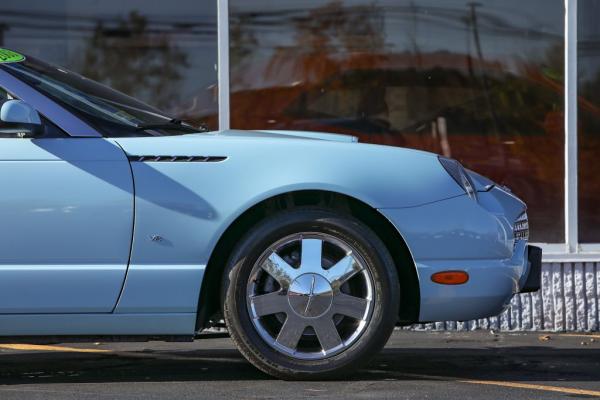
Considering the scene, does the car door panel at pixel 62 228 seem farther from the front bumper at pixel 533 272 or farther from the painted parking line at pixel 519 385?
the front bumper at pixel 533 272

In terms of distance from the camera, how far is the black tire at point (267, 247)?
5781 mm

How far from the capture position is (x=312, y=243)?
19.1 feet

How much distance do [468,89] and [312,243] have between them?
328cm

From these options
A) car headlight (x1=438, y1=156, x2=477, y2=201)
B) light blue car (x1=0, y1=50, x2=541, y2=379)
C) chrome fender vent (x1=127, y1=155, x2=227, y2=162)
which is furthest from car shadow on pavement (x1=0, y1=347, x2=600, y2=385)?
chrome fender vent (x1=127, y1=155, x2=227, y2=162)

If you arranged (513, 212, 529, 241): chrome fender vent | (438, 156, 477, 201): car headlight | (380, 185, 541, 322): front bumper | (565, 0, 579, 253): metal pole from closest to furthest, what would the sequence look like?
1. (380, 185, 541, 322): front bumper
2. (438, 156, 477, 201): car headlight
3. (513, 212, 529, 241): chrome fender vent
4. (565, 0, 579, 253): metal pole

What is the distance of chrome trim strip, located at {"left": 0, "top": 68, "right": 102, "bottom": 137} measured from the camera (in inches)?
230

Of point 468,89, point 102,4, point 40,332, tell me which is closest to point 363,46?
point 468,89

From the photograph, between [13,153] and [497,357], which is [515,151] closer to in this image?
[497,357]

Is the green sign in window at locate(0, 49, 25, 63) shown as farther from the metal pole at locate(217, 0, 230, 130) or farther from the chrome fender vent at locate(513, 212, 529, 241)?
the metal pole at locate(217, 0, 230, 130)

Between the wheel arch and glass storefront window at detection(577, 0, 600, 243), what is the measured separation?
3117 millimetres

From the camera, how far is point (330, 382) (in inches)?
231

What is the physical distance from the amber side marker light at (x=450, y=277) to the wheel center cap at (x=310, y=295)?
465 millimetres

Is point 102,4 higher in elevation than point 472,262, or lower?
higher

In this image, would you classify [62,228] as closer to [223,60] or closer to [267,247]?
[267,247]
